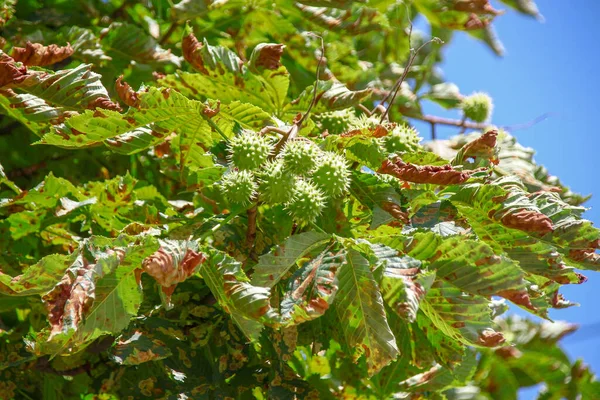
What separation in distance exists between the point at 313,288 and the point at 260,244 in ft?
1.45

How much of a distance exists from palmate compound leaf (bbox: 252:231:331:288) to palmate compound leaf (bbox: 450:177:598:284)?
15.0 inches

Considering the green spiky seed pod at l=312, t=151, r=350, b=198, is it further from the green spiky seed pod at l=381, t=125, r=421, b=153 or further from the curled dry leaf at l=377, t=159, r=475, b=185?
the green spiky seed pod at l=381, t=125, r=421, b=153

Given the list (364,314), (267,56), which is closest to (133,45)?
(267,56)

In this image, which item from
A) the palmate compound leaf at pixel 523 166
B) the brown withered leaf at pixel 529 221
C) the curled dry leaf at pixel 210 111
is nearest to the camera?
the brown withered leaf at pixel 529 221

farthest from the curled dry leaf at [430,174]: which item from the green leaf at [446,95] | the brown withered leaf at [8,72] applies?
the green leaf at [446,95]

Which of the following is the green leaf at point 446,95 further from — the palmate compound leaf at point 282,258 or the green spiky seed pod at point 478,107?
the palmate compound leaf at point 282,258

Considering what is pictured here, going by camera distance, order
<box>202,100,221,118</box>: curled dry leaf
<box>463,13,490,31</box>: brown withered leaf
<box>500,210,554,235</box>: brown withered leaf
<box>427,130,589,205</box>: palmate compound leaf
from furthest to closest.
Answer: <box>463,13,490,31</box>: brown withered leaf, <box>427,130,589,205</box>: palmate compound leaf, <box>202,100,221,118</box>: curled dry leaf, <box>500,210,554,235</box>: brown withered leaf

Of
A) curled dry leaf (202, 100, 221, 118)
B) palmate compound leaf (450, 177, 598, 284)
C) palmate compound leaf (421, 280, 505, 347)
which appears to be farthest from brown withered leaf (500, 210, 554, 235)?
curled dry leaf (202, 100, 221, 118)

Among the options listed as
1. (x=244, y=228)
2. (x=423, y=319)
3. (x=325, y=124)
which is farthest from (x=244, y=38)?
(x=423, y=319)

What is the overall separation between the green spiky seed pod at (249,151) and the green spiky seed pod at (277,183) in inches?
1.2

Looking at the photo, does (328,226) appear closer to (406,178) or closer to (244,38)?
(406,178)

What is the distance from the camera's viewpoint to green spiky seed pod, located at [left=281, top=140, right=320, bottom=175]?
5.34 feet

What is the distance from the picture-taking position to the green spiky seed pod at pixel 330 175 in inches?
64.6

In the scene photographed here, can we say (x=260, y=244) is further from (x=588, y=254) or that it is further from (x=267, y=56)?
(x=588, y=254)
